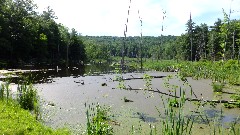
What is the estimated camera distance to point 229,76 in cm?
3575

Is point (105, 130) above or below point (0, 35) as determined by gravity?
below

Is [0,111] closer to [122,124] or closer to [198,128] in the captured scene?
[122,124]

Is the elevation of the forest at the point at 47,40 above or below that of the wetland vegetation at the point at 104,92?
above

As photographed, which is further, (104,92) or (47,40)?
(47,40)

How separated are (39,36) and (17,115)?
82.4 meters

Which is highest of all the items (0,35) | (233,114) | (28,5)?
(28,5)

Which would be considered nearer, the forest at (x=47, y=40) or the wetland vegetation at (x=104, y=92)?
the wetland vegetation at (x=104, y=92)

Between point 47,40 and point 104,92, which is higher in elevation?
point 47,40

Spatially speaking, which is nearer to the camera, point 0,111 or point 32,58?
point 0,111

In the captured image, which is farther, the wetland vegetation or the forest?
the forest

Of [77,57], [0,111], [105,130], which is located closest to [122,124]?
[105,130]

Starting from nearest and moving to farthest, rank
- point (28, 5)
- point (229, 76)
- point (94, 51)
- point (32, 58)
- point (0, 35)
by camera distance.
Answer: point (229, 76), point (0, 35), point (32, 58), point (28, 5), point (94, 51)

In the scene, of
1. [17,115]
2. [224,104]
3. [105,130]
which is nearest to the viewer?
[105,130]

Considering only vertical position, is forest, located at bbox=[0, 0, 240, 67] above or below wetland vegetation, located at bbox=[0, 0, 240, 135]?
above
